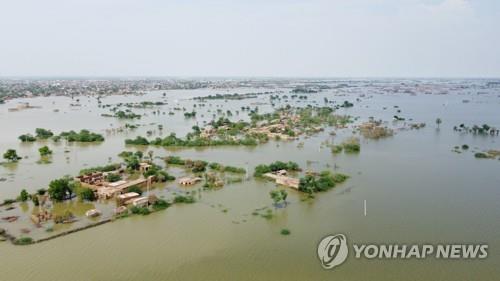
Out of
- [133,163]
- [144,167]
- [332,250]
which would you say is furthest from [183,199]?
[332,250]

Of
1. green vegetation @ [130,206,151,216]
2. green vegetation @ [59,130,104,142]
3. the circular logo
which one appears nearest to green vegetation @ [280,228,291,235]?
the circular logo

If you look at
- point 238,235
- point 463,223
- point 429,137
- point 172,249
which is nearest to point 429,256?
point 463,223

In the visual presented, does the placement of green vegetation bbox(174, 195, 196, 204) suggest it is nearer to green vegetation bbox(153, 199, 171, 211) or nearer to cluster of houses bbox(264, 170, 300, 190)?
green vegetation bbox(153, 199, 171, 211)

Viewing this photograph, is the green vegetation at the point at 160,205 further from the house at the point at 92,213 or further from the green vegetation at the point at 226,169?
the green vegetation at the point at 226,169

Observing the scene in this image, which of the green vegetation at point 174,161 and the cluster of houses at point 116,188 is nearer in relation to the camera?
the cluster of houses at point 116,188

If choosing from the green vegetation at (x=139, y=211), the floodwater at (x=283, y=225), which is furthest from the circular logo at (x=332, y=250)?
the green vegetation at (x=139, y=211)

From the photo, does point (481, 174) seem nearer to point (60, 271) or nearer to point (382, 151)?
point (382, 151)

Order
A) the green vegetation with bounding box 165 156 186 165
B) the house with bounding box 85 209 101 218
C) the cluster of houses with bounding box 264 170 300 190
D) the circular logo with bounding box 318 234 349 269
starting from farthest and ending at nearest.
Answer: the green vegetation with bounding box 165 156 186 165 < the cluster of houses with bounding box 264 170 300 190 < the house with bounding box 85 209 101 218 < the circular logo with bounding box 318 234 349 269
